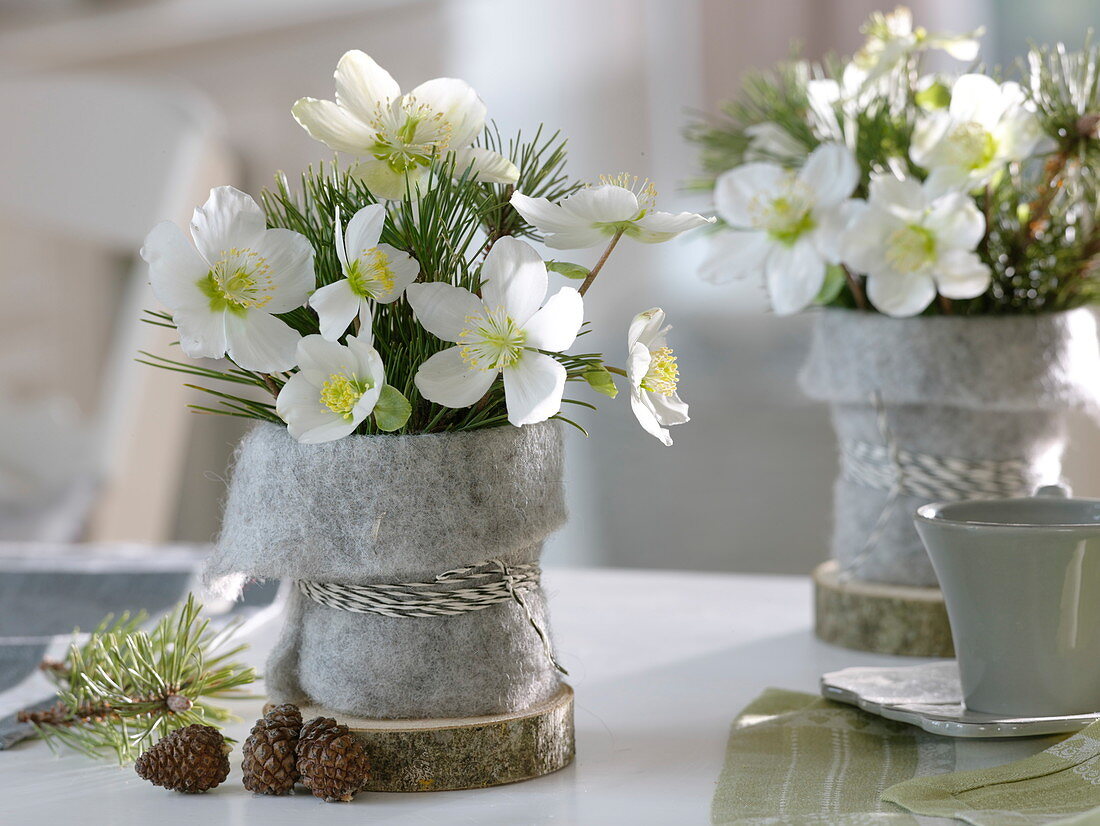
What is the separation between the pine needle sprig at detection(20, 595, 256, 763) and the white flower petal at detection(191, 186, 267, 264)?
16 cm

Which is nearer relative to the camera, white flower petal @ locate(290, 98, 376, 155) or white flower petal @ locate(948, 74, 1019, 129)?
white flower petal @ locate(290, 98, 376, 155)

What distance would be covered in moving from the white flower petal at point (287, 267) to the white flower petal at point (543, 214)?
74 millimetres

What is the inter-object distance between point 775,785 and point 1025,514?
0.17m

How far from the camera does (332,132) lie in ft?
1.47

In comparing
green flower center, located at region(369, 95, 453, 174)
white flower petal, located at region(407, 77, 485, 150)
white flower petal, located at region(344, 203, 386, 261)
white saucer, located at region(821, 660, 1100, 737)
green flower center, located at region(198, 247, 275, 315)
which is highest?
white flower petal, located at region(407, 77, 485, 150)

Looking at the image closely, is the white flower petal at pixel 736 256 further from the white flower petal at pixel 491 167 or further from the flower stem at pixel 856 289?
the white flower petal at pixel 491 167

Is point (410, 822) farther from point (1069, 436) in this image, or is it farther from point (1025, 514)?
point (1069, 436)

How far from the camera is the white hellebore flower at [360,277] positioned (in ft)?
1.38

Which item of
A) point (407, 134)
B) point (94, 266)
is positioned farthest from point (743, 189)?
point (94, 266)

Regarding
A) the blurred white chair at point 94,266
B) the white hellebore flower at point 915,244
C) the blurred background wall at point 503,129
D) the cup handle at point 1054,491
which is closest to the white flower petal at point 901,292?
the white hellebore flower at point 915,244

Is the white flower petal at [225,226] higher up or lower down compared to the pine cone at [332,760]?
higher up

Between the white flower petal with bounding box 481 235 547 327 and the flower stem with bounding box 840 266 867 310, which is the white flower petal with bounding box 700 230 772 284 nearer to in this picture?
the flower stem with bounding box 840 266 867 310

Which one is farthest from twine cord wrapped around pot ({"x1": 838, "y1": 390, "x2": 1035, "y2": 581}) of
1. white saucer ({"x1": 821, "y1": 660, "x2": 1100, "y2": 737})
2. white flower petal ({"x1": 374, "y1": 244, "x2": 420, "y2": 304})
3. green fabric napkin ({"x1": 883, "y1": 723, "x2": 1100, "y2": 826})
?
white flower petal ({"x1": 374, "y1": 244, "x2": 420, "y2": 304})

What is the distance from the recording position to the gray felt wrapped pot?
64 cm
